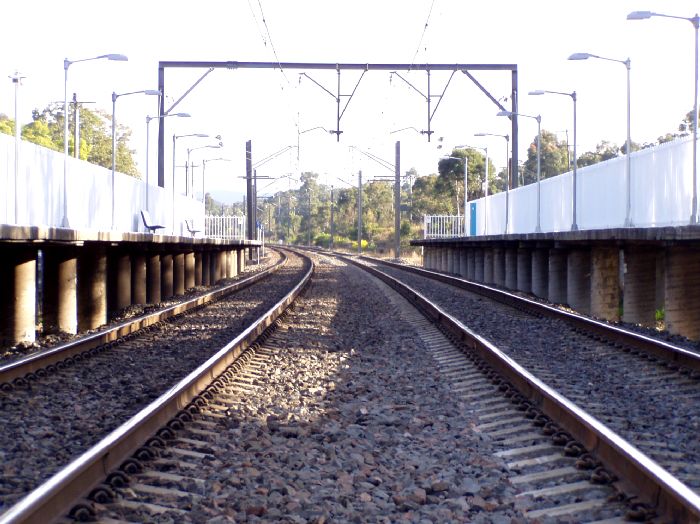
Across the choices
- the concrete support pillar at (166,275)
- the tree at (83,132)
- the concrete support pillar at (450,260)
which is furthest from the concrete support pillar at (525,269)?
the tree at (83,132)

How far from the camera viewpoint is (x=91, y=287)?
20.0 metres

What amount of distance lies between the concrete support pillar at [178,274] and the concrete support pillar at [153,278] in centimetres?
379

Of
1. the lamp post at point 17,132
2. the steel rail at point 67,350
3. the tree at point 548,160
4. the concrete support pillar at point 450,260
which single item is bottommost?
the steel rail at point 67,350

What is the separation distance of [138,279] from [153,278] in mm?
2000

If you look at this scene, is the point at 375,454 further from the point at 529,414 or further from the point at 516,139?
the point at 516,139

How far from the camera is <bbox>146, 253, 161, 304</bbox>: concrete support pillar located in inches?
1054

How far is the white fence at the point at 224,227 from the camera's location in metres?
54.7

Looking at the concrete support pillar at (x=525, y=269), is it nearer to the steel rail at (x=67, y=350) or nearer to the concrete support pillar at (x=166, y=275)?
the concrete support pillar at (x=166, y=275)

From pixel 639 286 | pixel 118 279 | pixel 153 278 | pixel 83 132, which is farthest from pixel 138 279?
pixel 83 132

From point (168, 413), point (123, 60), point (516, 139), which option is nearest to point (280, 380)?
point (168, 413)

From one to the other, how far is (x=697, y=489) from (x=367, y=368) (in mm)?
5668

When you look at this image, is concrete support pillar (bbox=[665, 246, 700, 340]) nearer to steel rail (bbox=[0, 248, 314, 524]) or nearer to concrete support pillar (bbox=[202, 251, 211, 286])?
steel rail (bbox=[0, 248, 314, 524])

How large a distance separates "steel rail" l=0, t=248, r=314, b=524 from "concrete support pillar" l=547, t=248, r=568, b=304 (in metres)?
18.7

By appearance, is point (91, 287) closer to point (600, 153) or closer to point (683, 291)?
point (683, 291)
